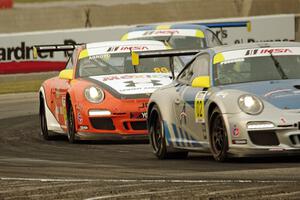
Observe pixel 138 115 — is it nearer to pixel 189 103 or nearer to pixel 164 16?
pixel 189 103

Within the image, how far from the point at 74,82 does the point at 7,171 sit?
17.5ft

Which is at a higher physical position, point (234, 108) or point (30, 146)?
point (234, 108)

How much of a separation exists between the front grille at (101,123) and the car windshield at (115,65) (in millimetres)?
1052

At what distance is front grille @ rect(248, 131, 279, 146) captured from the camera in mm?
11188

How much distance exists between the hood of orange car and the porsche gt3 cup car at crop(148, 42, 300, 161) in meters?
1.98

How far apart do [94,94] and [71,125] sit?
765 mm

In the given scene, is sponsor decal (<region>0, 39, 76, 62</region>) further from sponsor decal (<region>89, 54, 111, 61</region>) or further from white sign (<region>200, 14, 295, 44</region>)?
sponsor decal (<region>89, 54, 111, 61</region>)

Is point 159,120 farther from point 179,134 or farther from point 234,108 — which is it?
point 234,108

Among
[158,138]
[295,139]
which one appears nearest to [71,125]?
[158,138]

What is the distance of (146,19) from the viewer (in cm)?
3884

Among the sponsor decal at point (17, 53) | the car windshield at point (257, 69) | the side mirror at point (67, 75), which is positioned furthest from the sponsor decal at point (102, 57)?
the sponsor decal at point (17, 53)

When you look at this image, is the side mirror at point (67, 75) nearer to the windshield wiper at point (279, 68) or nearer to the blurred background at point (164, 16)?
the windshield wiper at point (279, 68)

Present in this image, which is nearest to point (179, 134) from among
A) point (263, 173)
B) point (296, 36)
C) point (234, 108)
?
point (234, 108)

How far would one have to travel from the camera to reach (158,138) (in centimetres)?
1341
